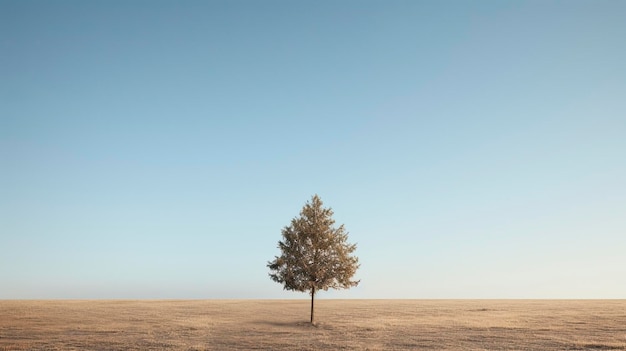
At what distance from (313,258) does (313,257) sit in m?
0.11

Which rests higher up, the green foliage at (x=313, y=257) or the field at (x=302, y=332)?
the green foliage at (x=313, y=257)

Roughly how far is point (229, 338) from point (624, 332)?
35.8 metres

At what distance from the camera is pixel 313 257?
53.9 meters

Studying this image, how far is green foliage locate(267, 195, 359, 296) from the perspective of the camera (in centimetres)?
5319

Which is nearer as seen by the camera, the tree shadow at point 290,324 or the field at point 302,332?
the field at point 302,332

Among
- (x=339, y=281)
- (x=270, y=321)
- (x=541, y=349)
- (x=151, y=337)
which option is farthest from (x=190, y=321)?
(x=541, y=349)

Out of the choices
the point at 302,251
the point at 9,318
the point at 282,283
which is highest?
the point at 302,251

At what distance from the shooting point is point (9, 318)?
55062 millimetres

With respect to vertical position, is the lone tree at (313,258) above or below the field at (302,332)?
above

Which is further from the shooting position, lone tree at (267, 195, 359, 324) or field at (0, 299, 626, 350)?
lone tree at (267, 195, 359, 324)

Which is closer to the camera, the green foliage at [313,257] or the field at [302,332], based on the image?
the field at [302,332]

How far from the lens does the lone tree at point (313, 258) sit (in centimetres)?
5319

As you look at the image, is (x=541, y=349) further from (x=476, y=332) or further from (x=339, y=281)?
(x=339, y=281)

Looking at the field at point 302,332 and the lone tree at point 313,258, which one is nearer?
the field at point 302,332
